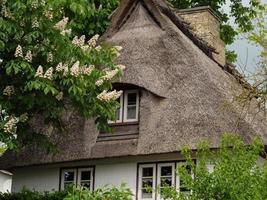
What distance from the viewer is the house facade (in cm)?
2039

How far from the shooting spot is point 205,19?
2583 centimetres

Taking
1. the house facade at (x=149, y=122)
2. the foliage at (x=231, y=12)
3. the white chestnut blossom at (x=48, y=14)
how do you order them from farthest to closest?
the foliage at (x=231, y=12) → the house facade at (x=149, y=122) → the white chestnut blossom at (x=48, y=14)

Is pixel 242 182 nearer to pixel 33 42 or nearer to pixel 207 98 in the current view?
pixel 33 42

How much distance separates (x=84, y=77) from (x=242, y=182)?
5.30m

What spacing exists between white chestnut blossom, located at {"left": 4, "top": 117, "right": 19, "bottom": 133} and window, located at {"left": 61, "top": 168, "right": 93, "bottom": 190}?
16.1 feet

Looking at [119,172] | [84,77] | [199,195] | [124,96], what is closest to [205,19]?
[124,96]

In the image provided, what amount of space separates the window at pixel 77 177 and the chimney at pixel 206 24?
236 inches

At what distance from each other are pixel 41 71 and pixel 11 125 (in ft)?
4.34

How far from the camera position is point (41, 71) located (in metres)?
17.0

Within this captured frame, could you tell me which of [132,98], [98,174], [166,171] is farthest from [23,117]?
[132,98]

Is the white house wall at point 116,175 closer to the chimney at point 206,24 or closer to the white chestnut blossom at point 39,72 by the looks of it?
the white chestnut blossom at point 39,72

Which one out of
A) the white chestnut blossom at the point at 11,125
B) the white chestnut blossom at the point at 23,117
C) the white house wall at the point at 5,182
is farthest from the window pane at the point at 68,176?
the white house wall at the point at 5,182

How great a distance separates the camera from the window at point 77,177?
2200 centimetres

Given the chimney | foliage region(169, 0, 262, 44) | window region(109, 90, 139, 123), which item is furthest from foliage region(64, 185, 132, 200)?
foliage region(169, 0, 262, 44)
